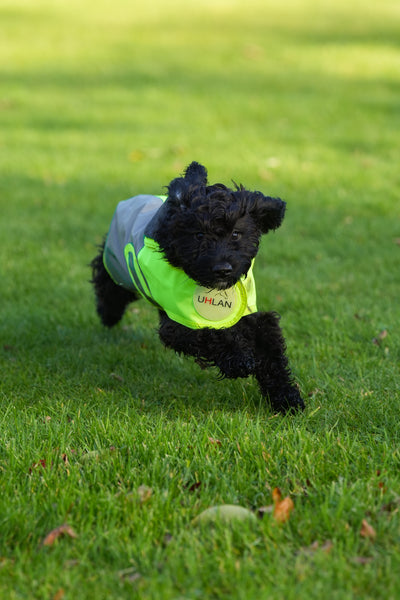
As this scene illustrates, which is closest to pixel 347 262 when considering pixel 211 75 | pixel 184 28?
pixel 211 75

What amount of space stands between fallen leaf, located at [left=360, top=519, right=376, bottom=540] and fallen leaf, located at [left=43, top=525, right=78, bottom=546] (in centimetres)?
116

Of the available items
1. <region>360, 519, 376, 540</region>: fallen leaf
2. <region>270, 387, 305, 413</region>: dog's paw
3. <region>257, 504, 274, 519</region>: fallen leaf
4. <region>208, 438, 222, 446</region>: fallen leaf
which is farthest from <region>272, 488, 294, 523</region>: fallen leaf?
<region>270, 387, 305, 413</region>: dog's paw

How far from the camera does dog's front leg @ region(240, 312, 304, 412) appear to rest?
13.4 ft

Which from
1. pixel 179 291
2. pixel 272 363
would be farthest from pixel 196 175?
pixel 272 363

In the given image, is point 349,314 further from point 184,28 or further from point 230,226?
point 184,28

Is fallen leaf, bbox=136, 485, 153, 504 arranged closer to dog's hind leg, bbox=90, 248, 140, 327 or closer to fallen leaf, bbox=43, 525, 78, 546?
fallen leaf, bbox=43, 525, 78, 546

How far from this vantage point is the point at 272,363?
4211 mm

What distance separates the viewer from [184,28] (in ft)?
80.9

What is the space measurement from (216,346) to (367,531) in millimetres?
1536

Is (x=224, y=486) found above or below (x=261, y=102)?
below

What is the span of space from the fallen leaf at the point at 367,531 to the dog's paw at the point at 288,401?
1225mm

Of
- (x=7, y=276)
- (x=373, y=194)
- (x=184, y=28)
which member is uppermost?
(x=184, y=28)

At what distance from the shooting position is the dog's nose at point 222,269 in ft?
11.7

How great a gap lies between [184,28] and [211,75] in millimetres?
8278
